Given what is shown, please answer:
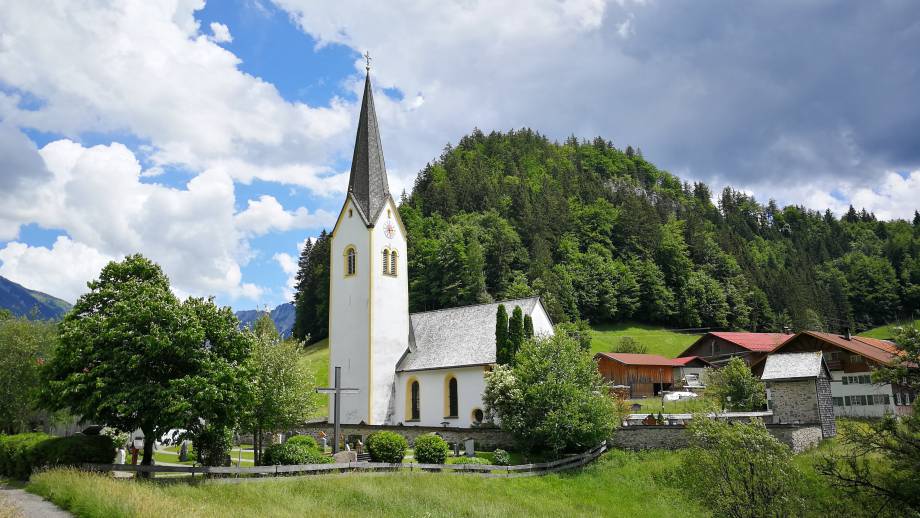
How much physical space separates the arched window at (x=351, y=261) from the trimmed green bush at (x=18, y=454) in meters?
23.6

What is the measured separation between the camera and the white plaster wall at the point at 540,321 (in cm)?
4166

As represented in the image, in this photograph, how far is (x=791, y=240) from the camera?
166750 millimetres

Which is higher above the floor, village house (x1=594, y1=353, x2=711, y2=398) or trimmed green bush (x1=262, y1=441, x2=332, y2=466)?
village house (x1=594, y1=353, x2=711, y2=398)

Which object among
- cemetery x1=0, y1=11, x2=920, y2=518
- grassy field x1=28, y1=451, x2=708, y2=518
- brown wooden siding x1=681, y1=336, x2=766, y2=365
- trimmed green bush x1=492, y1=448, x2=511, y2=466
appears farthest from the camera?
brown wooden siding x1=681, y1=336, x2=766, y2=365

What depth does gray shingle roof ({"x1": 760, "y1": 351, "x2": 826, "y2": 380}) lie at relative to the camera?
3341 cm

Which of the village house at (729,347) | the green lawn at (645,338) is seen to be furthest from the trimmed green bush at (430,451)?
the green lawn at (645,338)

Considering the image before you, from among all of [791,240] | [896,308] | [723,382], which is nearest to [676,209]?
[791,240]

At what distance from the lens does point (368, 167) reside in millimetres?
45625

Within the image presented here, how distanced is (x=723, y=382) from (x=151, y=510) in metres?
34.4

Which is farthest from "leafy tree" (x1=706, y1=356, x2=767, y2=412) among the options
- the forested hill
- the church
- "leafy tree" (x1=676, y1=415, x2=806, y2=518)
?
the forested hill

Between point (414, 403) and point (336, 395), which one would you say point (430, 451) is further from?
point (414, 403)

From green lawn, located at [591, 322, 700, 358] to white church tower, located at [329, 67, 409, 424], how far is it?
41.2 metres

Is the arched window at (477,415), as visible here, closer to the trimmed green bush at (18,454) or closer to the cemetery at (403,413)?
the cemetery at (403,413)

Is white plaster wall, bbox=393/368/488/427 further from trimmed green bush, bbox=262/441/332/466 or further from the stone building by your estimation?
the stone building
